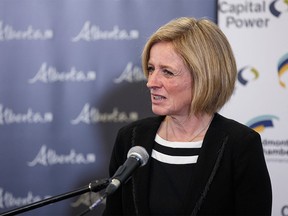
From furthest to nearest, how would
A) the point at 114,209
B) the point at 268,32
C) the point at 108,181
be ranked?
the point at 268,32
the point at 114,209
the point at 108,181

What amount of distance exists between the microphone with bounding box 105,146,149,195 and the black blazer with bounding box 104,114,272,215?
0.38 meters

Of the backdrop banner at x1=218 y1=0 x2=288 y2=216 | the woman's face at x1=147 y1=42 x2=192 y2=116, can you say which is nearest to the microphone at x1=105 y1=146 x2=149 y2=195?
the woman's face at x1=147 y1=42 x2=192 y2=116

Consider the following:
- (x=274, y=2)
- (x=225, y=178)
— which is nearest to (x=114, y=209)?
(x=225, y=178)

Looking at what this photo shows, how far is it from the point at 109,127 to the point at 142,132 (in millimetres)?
1011

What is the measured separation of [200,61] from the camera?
1498 mm

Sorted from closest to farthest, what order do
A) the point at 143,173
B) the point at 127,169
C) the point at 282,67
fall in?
the point at 127,169
the point at 143,173
the point at 282,67

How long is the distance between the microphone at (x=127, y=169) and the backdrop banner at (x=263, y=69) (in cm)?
146

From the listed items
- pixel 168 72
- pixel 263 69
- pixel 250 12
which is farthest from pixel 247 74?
pixel 168 72

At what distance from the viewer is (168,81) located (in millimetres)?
1503

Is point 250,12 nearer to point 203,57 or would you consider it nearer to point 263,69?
point 263,69

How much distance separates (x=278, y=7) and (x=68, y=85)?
126cm

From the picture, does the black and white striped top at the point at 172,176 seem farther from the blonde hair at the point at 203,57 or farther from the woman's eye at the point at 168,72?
the woman's eye at the point at 168,72

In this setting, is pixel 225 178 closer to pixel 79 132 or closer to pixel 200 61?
pixel 200 61

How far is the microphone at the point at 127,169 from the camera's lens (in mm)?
1037
